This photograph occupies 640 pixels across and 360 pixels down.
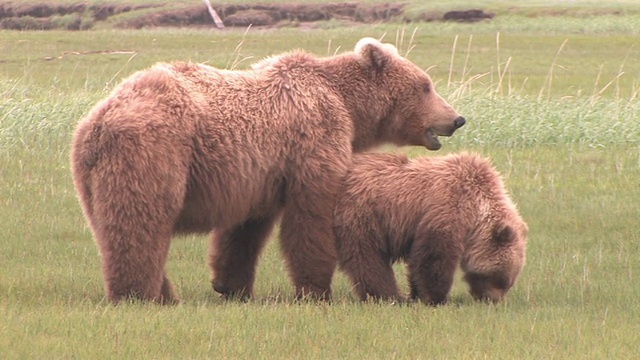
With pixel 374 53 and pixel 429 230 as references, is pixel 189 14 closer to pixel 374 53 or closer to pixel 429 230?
pixel 374 53

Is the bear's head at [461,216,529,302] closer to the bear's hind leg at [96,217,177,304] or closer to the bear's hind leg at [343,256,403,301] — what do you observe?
the bear's hind leg at [343,256,403,301]

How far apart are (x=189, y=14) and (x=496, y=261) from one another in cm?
4602

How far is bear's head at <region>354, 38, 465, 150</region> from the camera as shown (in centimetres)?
846

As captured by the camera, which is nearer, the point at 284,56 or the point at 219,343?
the point at 219,343

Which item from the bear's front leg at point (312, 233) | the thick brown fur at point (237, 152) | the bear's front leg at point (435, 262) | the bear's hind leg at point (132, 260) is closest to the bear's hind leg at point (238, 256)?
the thick brown fur at point (237, 152)

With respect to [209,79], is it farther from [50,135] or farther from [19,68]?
[19,68]

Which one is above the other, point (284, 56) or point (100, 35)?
point (284, 56)

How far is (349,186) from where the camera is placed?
7.98 meters

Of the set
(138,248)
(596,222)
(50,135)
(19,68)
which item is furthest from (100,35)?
(138,248)

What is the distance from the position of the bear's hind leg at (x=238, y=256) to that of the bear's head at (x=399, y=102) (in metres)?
0.99

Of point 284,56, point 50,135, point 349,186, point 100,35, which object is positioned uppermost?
point 284,56

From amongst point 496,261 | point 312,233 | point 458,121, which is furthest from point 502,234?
point 312,233

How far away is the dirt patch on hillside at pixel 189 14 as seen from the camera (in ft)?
165

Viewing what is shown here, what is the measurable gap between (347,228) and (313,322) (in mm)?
1181
